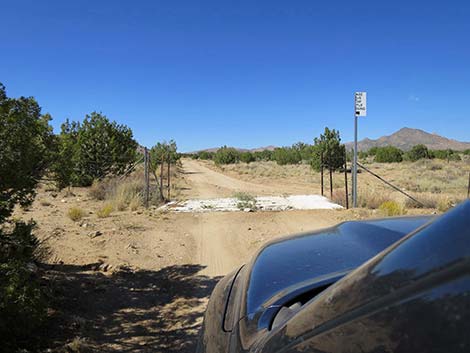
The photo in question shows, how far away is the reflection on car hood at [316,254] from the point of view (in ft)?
6.32

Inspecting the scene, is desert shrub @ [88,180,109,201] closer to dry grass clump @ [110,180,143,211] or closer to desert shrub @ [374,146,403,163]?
dry grass clump @ [110,180,143,211]

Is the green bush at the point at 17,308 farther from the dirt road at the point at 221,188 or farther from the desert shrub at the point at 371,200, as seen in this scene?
the dirt road at the point at 221,188

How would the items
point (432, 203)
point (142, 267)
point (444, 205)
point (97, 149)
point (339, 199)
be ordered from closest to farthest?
point (142, 267), point (444, 205), point (432, 203), point (339, 199), point (97, 149)

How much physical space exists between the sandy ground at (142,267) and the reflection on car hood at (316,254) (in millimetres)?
2044

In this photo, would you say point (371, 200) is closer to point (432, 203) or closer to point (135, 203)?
point (432, 203)

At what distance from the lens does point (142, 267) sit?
6.53m

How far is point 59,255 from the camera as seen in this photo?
6871 millimetres

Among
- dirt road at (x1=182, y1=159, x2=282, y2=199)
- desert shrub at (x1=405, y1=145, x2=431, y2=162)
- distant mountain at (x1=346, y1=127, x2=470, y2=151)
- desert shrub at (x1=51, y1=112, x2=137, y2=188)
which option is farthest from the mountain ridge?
desert shrub at (x1=51, y1=112, x2=137, y2=188)

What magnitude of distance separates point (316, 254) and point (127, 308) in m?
3.46

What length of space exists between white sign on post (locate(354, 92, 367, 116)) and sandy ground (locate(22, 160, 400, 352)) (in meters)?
2.90

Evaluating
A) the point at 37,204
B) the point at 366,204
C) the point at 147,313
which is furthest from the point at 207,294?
the point at 37,204

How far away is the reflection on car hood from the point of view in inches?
75.9

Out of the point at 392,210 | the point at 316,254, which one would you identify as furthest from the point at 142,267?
the point at 392,210

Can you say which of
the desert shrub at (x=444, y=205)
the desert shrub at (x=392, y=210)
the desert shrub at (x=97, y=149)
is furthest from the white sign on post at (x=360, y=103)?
the desert shrub at (x=97, y=149)
